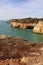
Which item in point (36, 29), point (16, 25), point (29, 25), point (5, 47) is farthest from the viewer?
point (16, 25)

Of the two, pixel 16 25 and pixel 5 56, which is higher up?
pixel 5 56

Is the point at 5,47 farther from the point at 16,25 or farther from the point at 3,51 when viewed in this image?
the point at 16,25

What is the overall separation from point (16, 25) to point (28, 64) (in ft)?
201

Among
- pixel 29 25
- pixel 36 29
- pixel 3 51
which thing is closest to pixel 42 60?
pixel 3 51

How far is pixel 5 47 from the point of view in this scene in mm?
11570

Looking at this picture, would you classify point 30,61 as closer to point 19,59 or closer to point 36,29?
point 19,59

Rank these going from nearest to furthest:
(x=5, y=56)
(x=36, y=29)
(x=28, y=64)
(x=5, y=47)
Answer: (x=28, y=64) < (x=5, y=56) < (x=5, y=47) < (x=36, y=29)

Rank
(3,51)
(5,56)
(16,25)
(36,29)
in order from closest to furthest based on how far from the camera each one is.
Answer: (5,56)
(3,51)
(36,29)
(16,25)

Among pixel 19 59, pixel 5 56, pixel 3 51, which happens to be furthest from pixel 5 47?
pixel 19 59

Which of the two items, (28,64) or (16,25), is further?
(16,25)

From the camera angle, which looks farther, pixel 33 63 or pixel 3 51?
pixel 3 51

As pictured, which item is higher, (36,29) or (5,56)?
(5,56)

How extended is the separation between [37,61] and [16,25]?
60.9 m

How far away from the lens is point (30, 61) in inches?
336
